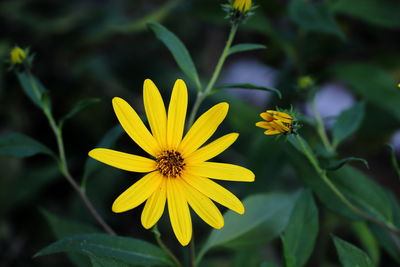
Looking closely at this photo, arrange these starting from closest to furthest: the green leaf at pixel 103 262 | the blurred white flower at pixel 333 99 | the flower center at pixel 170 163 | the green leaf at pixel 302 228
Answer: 1. the green leaf at pixel 103 262
2. the flower center at pixel 170 163
3. the green leaf at pixel 302 228
4. the blurred white flower at pixel 333 99

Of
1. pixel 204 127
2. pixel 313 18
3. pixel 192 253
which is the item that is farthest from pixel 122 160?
pixel 313 18

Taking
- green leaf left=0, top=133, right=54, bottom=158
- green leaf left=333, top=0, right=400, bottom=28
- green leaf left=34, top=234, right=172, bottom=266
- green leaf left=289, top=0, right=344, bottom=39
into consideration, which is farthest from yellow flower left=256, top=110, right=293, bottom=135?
green leaf left=333, top=0, right=400, bottom=28

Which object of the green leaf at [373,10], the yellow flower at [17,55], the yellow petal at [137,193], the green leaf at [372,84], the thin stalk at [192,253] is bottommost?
the thin stalk at [192,253]

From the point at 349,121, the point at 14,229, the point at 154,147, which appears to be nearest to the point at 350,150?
the point at 349,121

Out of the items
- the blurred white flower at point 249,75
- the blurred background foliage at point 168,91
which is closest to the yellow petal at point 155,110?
the blurred background foliage at point 168,91

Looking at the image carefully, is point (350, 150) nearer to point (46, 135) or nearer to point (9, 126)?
point (46, 135)

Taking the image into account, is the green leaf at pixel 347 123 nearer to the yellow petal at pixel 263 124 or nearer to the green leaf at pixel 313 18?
the green leaf at pixel 313 18

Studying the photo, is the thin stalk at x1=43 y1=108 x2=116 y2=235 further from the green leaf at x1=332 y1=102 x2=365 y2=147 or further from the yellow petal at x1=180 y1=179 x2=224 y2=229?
the green leaf at x1=332 y1=102 x2=365 y2=147
